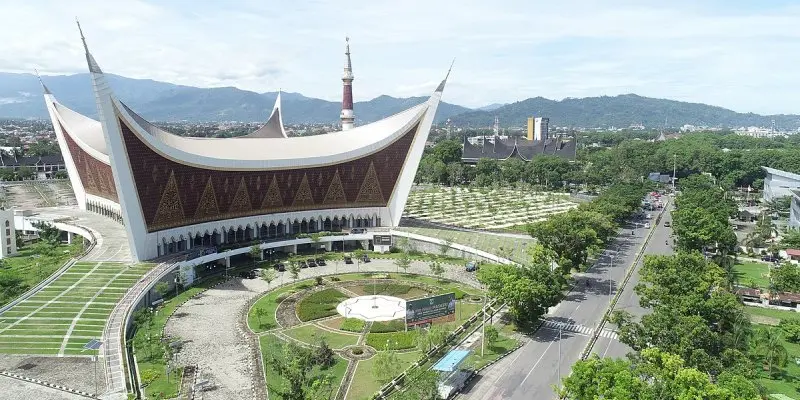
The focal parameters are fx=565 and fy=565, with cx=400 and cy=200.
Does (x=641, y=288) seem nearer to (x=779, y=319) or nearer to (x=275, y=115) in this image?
(x=779, y=319)

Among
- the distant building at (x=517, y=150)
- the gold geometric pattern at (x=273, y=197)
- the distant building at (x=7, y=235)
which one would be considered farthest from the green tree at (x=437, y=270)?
the distant building at (x=517, y=150)

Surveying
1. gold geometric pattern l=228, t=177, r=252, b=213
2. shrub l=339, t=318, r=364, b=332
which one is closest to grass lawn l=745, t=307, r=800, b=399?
shrub l=339, t=318, r=364, b=332

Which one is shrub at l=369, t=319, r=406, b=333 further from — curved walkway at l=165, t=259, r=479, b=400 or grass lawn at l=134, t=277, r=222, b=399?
grass lawn at l=134, t=277, r=222, b=399

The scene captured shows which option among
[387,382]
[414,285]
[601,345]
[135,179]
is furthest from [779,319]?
[135,179]

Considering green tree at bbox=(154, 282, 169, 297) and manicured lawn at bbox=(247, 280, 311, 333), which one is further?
green tree at bbox=(154, 282, 169, 297)

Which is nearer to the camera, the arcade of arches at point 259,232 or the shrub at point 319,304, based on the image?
the shrub at point 319,304

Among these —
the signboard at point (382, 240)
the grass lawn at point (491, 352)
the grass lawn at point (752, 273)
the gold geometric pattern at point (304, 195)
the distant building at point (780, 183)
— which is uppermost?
the gold geometric pattern at point (304, 195)

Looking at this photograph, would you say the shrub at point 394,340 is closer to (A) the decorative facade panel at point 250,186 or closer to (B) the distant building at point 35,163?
(A) the decorative facade panel at point 250,186
